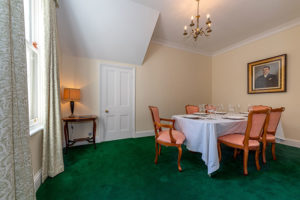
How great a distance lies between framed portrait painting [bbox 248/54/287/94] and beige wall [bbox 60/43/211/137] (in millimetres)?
A: 1415

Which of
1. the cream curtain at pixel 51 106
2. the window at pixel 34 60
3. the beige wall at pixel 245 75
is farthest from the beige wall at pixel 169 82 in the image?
the window at pixel 34 60

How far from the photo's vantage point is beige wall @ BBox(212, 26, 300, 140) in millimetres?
2912


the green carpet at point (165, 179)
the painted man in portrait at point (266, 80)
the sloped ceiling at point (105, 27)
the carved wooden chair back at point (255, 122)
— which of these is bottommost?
the green carpet at point (165, 179)

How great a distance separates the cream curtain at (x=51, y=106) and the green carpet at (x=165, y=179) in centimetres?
21

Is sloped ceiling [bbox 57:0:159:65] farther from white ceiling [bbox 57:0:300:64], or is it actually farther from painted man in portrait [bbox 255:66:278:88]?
painted man in portrait [bbox 255:66:278:88]

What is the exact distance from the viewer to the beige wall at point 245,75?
2.91 meters

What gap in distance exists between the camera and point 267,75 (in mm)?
3346

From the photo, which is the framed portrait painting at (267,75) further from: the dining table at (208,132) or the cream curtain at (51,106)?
the cream curtain at (51,106)

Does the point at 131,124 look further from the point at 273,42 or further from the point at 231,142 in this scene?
the point at 273,42

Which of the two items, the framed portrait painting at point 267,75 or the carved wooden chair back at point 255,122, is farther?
the framed portrait painting at point 267,75

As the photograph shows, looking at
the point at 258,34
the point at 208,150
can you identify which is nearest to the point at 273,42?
the point at 258,34

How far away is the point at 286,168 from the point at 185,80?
319 centimetres

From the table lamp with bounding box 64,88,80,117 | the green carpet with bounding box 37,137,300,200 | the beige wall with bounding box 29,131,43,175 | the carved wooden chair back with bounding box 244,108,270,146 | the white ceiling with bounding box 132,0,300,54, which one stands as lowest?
the green carpet with bounding box 37,137,300,200

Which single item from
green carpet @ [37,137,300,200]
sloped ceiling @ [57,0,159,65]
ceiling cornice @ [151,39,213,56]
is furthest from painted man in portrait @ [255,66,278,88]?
sloped ceiling @ [57,0,159,65]
